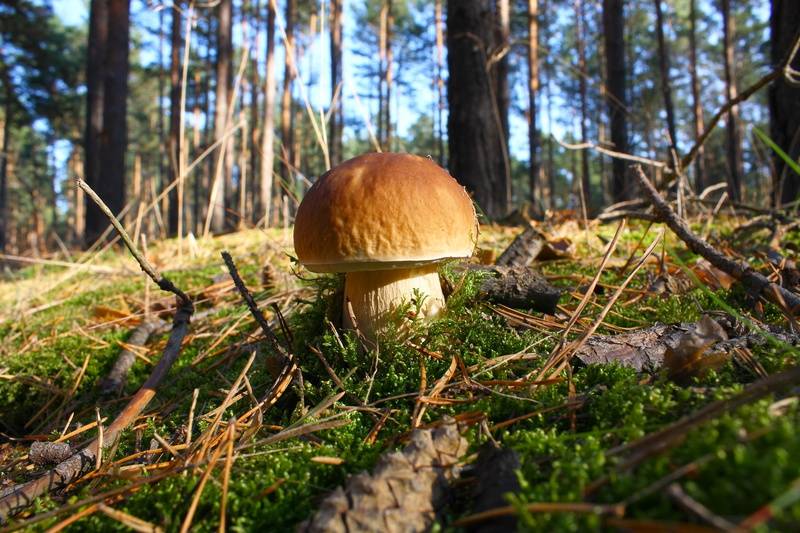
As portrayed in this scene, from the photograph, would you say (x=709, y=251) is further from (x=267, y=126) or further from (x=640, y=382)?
(x=267, y=126)

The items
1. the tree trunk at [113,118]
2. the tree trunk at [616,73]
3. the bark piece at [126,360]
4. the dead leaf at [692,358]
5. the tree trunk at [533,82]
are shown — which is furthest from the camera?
the tree trunk at [533,82]

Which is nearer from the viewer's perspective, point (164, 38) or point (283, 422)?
point (283, 422)

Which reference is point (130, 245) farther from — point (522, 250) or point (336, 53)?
point (336, 53)

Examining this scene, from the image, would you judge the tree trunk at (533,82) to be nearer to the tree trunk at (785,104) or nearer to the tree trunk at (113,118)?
the tree trunk at (785,104)

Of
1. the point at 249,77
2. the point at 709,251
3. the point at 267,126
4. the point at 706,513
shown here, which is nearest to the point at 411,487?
the point at 706,513

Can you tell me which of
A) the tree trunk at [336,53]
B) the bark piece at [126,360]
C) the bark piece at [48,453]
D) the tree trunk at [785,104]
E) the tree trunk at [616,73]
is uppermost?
the tree trunk at [336,53]

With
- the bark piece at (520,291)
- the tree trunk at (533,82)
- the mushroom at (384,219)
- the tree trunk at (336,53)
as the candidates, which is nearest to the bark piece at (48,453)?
the mushroom at (384,219)
